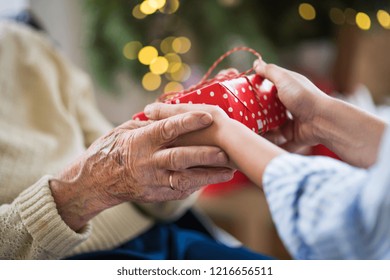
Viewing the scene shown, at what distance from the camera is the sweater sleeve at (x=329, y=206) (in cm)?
41

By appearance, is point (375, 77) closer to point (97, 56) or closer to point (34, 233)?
point (97, 56)

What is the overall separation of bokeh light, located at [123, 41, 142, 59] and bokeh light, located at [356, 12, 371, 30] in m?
0.67

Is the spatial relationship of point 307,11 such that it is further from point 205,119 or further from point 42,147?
point 205,119

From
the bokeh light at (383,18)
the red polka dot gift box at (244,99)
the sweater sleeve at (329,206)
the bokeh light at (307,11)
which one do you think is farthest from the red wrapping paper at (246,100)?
the bokeh light at (307,11)

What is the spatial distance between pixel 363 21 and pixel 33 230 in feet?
4.27

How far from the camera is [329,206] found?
0.44m

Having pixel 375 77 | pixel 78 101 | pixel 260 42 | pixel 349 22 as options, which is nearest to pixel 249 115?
pixel 78 101

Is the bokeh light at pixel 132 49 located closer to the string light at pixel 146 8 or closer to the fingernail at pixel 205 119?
the string light at pixel 146 8

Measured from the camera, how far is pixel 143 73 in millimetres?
1556

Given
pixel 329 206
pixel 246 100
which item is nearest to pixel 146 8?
pixel 246 100

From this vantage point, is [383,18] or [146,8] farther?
[146,8]

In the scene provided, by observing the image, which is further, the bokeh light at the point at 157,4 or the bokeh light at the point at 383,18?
the bokeh light at the point at 157,4

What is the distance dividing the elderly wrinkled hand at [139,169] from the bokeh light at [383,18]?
34.2 inches

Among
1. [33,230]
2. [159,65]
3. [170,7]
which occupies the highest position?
[170,7]
